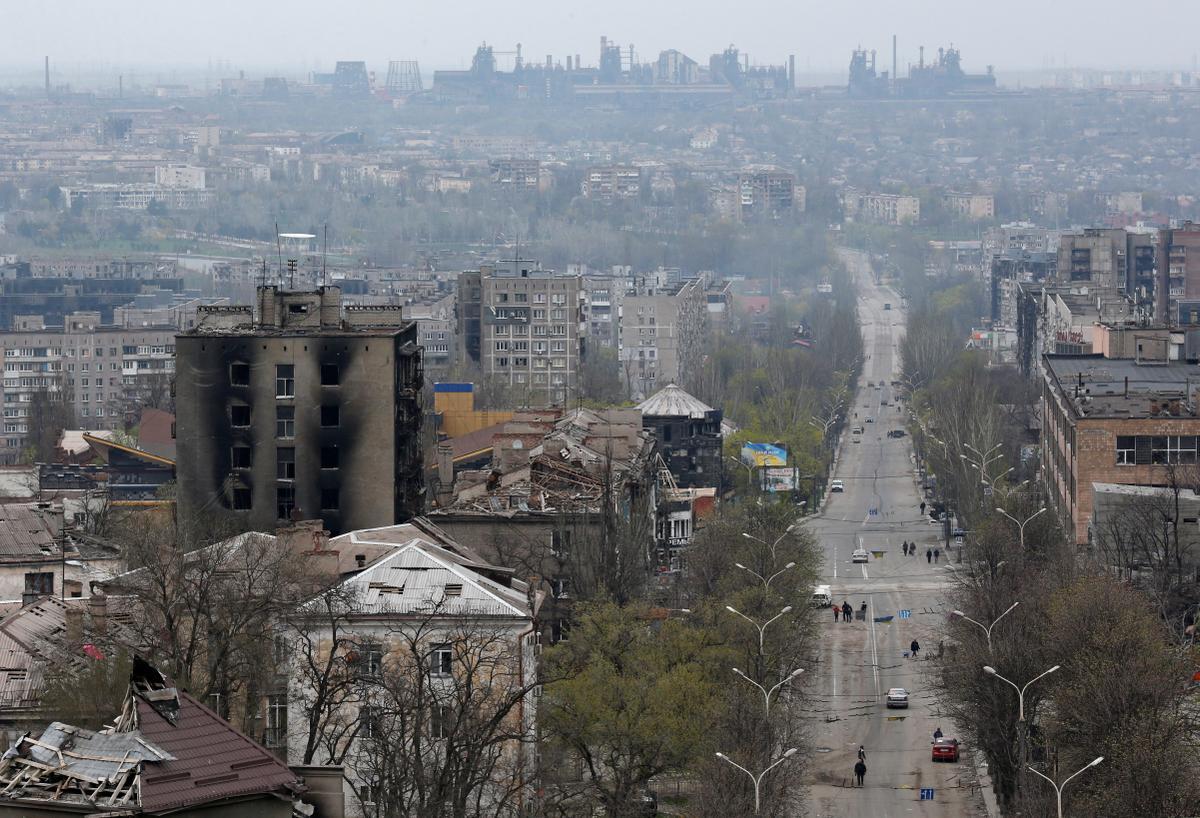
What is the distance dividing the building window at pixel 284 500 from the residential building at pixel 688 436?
31.7 m

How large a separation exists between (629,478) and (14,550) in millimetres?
17383

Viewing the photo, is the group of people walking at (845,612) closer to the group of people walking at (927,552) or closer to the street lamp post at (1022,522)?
the street lamp post at (1022,522)

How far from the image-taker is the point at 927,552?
72562mm

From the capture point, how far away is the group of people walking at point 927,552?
71250 mm

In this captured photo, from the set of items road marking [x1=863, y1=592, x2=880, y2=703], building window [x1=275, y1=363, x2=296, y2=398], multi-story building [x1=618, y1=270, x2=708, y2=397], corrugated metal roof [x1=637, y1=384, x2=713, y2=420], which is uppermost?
building window [x1=275, y1=363, x2=296, y2=398]

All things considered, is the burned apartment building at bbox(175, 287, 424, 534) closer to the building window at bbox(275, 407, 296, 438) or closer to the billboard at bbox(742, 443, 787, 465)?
the building window at bbox(275, 407, 296, 438)

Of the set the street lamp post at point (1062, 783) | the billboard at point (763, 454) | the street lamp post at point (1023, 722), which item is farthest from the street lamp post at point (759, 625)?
the billboard at point (763, 454)

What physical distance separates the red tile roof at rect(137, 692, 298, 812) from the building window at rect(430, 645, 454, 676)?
20.8 m

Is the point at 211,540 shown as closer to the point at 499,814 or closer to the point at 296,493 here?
the point at 296,493

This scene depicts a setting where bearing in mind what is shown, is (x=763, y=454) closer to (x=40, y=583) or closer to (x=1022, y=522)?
(x=1022, y=522)

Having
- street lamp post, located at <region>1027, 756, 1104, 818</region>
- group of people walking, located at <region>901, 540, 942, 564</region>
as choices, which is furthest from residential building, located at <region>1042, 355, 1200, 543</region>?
street lamp post, located at <region>1027, 756, 1104, 818</region>

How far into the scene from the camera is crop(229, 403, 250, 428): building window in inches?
2014

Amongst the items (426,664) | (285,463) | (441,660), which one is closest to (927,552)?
(285,463)

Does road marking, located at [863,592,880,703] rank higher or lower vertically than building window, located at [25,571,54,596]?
lower
